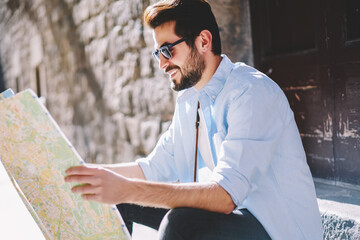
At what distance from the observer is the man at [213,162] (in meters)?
1.05

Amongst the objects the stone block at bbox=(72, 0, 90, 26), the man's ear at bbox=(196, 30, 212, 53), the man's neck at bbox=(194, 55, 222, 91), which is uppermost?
the stone block at bbox=(72, 0, 90, 26)

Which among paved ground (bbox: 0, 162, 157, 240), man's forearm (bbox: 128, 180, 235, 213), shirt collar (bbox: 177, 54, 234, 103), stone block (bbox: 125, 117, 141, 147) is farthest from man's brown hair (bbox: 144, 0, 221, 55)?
stone block (bbox: 125, 117, 141, 147)

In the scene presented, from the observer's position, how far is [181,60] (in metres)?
1.53

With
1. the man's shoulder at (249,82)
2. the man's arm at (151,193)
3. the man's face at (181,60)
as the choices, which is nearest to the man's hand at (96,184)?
the man's arm at (151,193)

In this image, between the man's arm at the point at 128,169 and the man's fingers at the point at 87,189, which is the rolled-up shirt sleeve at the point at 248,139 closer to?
the man's fingers at the point at 87,189

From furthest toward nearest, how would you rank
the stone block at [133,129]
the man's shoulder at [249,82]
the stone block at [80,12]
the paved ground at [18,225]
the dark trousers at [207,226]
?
1. the stone block at [80,12]
2. the stone block at [133,129]
3. the paved ground at [18,225]
4. the man's shoulder at [249,82]
5. the dark trousers at [207,226]

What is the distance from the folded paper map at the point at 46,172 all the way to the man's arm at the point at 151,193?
0.14ft

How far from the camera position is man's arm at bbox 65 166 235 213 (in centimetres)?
97

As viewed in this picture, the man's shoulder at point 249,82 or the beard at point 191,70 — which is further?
the beard at point 191,70

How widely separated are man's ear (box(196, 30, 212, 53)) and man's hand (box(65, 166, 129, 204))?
754mm

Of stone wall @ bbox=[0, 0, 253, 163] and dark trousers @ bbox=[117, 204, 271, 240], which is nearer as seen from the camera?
dark trousers @ bbox=[117, 204, 271, 240]

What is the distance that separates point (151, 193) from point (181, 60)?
0.66 metres

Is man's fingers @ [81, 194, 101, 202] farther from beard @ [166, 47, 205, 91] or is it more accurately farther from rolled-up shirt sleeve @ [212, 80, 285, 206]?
beard @ [166, 47, 205, 91]

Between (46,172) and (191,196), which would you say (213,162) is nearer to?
(191,196)
